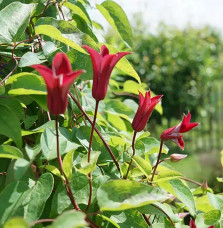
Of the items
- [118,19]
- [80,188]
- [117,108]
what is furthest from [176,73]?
[80,188]

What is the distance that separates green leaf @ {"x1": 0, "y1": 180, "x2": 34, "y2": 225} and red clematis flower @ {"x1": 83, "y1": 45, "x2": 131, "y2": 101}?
181mm

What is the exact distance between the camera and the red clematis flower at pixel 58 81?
1.72 feet

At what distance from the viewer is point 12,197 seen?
624mm

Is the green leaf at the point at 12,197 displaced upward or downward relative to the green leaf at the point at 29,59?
downward

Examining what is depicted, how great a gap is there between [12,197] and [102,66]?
0.79 feet

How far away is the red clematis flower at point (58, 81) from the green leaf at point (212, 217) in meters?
0.42

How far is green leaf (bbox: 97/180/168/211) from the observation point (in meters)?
0.57

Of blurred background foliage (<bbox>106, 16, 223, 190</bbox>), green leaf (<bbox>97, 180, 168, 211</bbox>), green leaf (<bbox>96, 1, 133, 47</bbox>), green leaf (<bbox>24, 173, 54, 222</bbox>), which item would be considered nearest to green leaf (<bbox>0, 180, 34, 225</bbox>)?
green leaf (<bbox>24, 173, 54, 222</bbox>)

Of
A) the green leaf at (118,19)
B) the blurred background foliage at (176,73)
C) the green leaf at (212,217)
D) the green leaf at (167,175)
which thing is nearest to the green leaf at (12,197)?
the green leaf at (167,175)

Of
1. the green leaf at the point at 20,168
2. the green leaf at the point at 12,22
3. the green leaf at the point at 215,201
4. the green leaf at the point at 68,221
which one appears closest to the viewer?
the green leaf at the point at 68,221

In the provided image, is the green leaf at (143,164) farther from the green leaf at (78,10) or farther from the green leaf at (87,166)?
the green leaf at (78,10)

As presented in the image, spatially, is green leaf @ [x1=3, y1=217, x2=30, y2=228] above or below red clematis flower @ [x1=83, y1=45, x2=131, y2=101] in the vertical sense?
below

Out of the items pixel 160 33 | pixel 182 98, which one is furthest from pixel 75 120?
pixel 160 33

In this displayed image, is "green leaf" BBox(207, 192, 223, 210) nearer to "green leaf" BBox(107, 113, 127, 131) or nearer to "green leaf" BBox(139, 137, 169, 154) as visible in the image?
"green leaf" BBox(139, 137, 169, 154)
